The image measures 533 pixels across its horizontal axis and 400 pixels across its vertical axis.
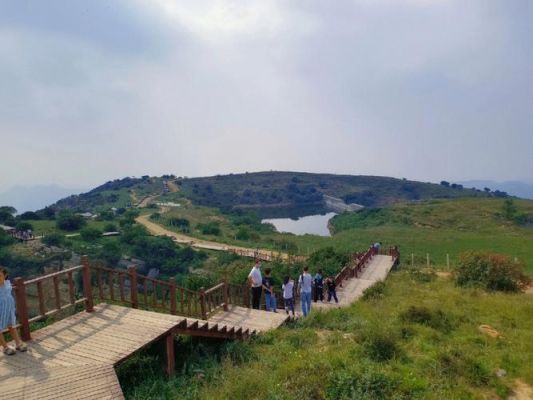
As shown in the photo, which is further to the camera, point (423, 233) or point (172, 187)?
point (172, 187)

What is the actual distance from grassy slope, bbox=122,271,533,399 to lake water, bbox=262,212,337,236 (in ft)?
239

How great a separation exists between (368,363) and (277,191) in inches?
5460

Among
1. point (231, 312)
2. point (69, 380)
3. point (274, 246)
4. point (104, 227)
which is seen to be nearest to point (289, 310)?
point (231, 312)

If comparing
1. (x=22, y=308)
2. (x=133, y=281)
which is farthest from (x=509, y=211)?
(x=22, y=308)

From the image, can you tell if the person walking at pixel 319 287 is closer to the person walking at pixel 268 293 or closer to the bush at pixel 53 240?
the person walking at pixel 268 293

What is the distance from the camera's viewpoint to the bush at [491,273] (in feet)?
62.2

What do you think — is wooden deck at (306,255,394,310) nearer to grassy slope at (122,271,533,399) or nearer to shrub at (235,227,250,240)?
grassy slope at (122,271,533,399)

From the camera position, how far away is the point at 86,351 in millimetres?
7410

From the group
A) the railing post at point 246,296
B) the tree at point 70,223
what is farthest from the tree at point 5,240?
the railing post at point 246,296

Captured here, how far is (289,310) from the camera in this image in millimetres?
15719

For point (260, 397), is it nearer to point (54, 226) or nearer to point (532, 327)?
point (532, 327)

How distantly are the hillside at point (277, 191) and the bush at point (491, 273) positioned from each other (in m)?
99.2

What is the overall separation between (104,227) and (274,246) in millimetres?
27100

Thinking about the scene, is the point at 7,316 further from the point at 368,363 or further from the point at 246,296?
the point at 246,296
